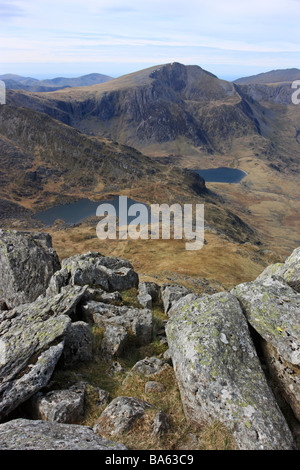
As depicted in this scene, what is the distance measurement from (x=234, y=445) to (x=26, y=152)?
194029 millimetres

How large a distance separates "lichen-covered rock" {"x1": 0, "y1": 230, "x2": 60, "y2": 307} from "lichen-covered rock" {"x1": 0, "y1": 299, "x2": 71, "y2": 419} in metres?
7.39

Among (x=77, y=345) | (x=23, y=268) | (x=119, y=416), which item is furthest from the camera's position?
(x=23, y=268)

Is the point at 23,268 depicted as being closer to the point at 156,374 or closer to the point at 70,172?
the point at 156,374

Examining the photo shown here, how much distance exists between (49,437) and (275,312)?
973cm

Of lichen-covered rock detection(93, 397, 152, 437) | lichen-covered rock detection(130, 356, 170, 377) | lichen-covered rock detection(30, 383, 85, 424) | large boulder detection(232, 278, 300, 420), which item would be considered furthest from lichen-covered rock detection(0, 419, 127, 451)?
large boulder detection(232, 278, 300, 420)

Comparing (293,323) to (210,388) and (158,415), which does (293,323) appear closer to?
(210,388)

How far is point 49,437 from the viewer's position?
8.80 m

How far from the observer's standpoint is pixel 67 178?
166750 mm

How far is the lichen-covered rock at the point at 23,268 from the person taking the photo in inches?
913

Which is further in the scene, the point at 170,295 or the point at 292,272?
the point at 170,295

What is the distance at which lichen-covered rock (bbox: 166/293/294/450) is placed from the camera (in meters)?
9.20

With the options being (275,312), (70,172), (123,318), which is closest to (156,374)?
(123,318)

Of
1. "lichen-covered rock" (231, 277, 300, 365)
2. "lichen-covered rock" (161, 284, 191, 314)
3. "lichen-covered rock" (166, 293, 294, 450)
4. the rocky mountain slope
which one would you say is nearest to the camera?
"lichen-covered rock" (166, 293, 294, 450)

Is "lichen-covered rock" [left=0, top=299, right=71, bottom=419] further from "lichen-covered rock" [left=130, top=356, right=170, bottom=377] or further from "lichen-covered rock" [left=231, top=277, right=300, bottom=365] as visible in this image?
"lichen-covered rock" [left=231, top=277, right=300, bottom=365]
